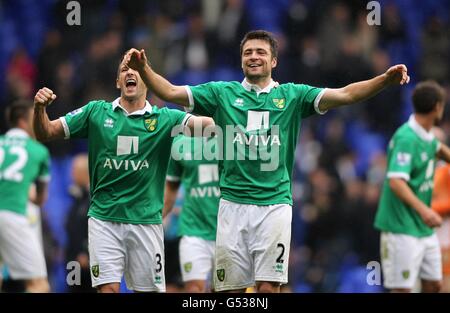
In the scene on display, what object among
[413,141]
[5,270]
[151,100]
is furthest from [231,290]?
[151,100]

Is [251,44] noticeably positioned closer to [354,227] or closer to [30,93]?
[354,227]

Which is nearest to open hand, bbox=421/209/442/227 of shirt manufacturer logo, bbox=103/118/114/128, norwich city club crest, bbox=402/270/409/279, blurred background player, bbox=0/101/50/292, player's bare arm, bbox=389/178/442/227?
player's bare arm, bbox=389/178/442/227

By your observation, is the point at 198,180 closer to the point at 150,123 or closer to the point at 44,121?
the point at 150,123

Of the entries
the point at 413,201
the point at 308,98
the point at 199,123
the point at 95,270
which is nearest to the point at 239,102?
the point at 199,123

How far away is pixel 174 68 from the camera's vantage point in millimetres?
16406

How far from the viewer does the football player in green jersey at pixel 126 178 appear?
28.0 feet

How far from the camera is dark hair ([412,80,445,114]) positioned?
10.5 meters

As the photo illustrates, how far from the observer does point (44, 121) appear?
27.3 ft

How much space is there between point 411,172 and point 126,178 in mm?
3051

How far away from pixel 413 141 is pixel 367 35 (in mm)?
6719

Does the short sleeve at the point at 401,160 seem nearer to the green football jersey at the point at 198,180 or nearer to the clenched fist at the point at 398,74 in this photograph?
the green football jersey at the point at 198,180

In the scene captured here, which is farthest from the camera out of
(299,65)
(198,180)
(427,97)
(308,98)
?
(299,65)

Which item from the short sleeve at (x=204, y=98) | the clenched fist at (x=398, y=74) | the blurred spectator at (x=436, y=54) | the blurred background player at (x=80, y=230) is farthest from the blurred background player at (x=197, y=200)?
the blurred spectator at (x=436, y=54)
